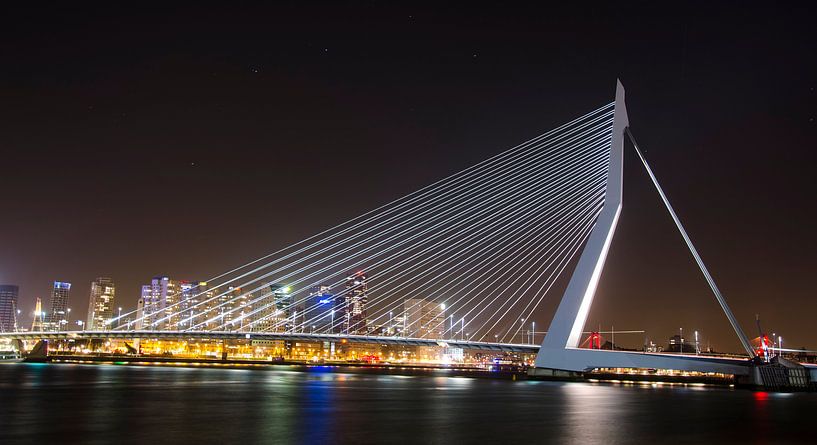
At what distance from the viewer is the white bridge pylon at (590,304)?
102 feet

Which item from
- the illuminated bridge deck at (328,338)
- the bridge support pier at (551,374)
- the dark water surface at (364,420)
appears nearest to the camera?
the dark water surface at (364,420)

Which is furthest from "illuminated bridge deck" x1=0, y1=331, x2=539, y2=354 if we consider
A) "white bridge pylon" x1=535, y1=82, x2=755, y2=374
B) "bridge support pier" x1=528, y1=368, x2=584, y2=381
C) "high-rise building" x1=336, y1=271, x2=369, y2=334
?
"high-rise building" x1=336, y1=271, x2=369, y2=334

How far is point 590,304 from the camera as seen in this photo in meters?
31.8

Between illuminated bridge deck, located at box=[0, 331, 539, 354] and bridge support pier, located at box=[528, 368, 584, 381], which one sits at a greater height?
illuminated bridge deck, located at box=[0, 331, 539, 354]

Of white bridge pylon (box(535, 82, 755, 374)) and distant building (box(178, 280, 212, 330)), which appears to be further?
distant building (box(178, 280, 212, 330))

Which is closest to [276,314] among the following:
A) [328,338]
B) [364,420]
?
[328,338]

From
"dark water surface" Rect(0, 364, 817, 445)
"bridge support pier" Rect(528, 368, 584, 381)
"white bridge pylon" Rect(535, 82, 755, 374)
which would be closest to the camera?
"dark water surface" Rect(0, 364, 817, 445)

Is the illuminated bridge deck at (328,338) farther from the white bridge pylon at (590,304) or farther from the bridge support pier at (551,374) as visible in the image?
the white bridge pylon at (590,304)

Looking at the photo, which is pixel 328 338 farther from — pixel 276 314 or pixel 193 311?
pixel 193 311

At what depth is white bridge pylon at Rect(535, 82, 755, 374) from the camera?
31.0m

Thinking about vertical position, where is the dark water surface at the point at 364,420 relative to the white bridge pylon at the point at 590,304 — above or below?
below

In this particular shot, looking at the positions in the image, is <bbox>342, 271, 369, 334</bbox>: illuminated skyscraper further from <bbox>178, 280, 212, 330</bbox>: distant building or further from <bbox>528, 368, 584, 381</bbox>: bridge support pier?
<bbox>528, 368, 584, 381</bbox>: bridge support pier

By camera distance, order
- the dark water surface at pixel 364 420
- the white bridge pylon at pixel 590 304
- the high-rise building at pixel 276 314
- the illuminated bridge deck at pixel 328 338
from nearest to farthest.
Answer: the dark water surface at pixel 364 420 < the white bridge pylon at pixel 590 304 < the illuminated bridge deck at pixel 328 338 < the high-rise building at pixel 276 314

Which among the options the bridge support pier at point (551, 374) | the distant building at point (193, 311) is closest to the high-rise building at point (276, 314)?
the distant building at point (193, 311)
